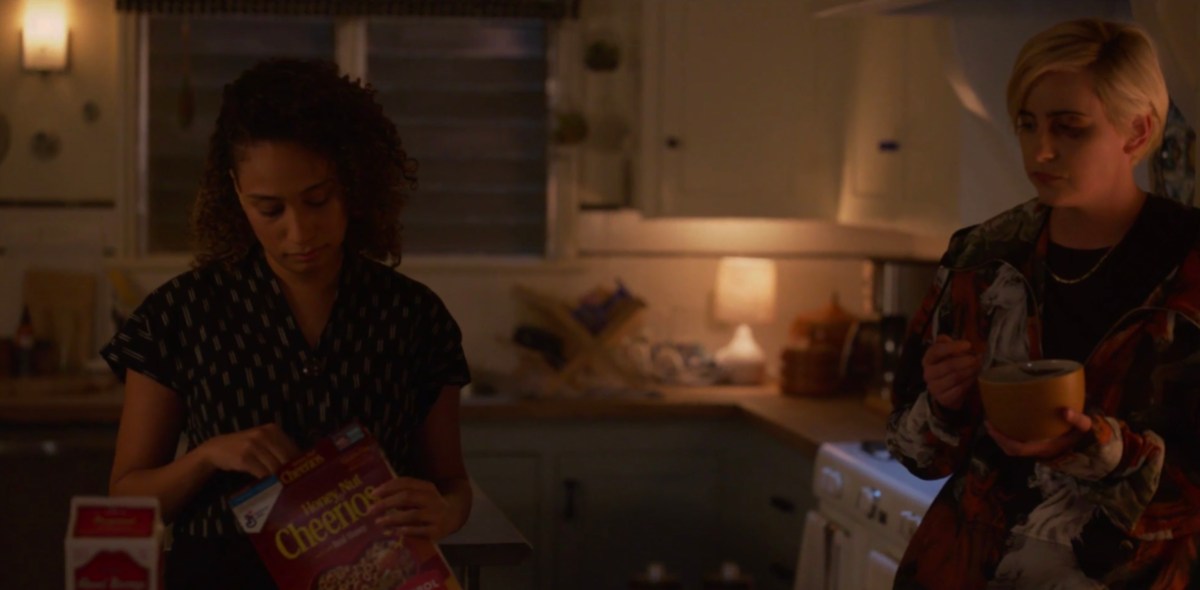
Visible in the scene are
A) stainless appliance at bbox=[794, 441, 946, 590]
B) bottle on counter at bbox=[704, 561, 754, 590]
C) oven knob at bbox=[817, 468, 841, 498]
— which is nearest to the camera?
stainless appliance at bbox=[794, 441, 946, 590]

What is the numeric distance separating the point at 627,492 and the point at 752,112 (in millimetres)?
1141

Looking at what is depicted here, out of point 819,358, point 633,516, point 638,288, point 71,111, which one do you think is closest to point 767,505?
point 633,516

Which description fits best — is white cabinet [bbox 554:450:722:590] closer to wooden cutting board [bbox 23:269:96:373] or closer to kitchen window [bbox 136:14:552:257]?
kitchen window [bbox 136:14:552:257]

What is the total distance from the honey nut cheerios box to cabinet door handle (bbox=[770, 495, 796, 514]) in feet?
8.17

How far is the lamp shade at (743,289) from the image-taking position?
15.6 ft

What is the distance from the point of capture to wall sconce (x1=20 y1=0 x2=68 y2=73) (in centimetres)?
446

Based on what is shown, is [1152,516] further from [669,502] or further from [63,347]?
[63,347]

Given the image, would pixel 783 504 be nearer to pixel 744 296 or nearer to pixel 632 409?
pixel 632 409

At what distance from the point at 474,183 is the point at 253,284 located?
3053mm

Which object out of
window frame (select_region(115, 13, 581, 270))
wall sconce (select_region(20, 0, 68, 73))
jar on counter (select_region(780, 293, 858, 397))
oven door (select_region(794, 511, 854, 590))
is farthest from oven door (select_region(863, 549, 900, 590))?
wall sconce (select_region(20, 0, 68, 73))

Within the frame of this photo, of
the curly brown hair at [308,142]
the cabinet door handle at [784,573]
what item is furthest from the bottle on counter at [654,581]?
the curly brown hair at [308,142]

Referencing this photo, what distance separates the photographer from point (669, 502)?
14.2 ft

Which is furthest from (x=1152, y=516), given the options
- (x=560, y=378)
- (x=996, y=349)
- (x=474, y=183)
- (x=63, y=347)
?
(x=63, y=347)

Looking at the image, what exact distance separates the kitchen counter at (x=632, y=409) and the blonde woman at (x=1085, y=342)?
206 centimetres
